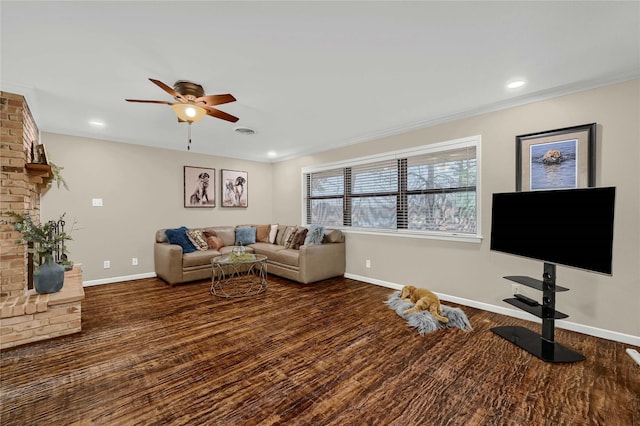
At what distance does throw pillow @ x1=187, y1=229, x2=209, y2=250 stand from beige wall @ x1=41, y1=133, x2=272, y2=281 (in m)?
0.53

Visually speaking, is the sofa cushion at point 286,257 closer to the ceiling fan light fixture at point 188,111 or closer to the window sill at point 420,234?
the window sill at point 420,234

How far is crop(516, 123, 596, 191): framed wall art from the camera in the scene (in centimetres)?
256

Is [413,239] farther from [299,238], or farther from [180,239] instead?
[180,239]

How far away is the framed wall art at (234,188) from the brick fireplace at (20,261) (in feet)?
10.1

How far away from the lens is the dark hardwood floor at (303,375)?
1.59m

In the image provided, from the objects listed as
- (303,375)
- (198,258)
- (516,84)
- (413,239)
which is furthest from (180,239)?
(516,84)

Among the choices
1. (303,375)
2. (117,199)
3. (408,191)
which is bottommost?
(303,375)

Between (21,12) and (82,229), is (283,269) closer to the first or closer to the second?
(82,229)

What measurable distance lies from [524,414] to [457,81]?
266 cm

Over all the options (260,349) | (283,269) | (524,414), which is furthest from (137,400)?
(283,269)

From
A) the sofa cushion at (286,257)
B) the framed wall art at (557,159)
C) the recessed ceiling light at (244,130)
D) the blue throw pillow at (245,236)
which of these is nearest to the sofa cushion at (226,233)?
the blue throw pillow at (245,236)

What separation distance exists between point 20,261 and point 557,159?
549cm

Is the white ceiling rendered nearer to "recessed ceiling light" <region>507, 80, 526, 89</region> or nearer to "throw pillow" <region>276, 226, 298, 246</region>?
"recessed ceiling light" <region>507, 80, 526, 89</region>

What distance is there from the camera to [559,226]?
2.18 meters
